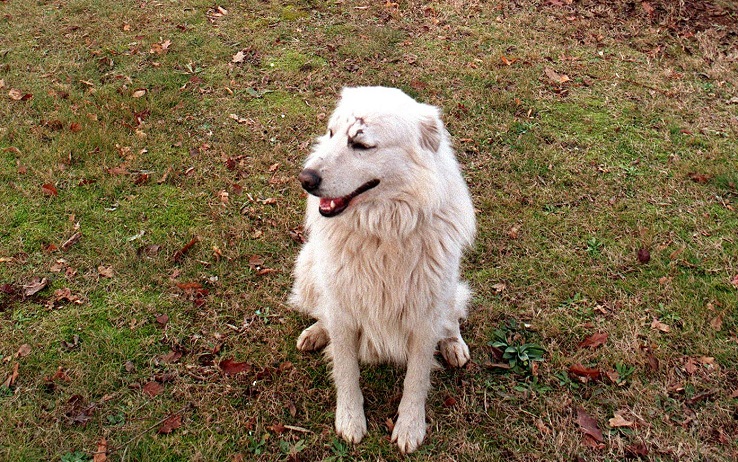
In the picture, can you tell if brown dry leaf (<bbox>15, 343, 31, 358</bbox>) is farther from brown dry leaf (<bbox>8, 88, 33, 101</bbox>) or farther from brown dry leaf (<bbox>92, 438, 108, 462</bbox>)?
brown dry leaf (<bbox>8, 88, 33, 101</bbox>)

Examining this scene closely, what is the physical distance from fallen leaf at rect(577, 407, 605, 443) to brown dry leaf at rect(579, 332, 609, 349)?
0.48 metres

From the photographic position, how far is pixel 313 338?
3.38 m

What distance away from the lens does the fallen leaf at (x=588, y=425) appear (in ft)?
9.62

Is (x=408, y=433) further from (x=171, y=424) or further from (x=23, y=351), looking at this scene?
(x=23, y=351)

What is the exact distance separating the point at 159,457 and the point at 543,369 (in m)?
2.19

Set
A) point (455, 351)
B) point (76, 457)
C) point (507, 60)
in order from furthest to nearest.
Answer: point (507, 60)
point (455, 351)
point (76, 457)

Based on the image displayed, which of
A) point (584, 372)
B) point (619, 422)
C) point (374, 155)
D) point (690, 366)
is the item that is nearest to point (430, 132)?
point (374, 155)

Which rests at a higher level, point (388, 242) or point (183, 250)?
point (388, 242)

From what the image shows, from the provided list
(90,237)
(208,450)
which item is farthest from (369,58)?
(208,450)

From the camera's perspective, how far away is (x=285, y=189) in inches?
182

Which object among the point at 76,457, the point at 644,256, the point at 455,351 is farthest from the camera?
the point at 644,256

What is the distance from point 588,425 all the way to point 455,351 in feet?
2.64

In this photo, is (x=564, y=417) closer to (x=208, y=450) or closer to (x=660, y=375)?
(x=660, y=375)

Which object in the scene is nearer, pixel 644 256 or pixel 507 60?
pixel 644 256
